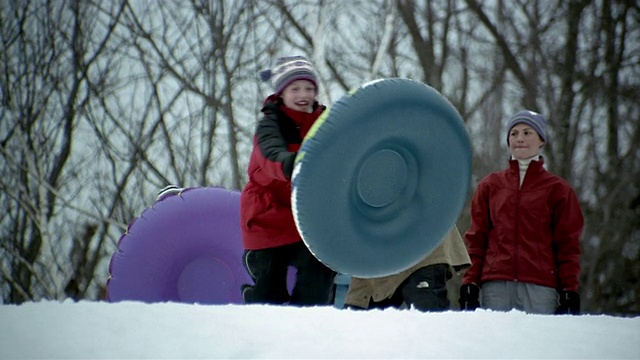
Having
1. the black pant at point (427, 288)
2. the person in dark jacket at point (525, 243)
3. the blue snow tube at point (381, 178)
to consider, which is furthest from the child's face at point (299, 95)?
the person in dark jacket at point (525, 243)

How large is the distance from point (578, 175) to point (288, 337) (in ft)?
27.0

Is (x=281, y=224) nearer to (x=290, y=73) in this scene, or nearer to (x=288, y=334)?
(x=290, y=73)

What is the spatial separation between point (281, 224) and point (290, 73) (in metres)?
0.73

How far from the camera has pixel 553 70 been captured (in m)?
10.2

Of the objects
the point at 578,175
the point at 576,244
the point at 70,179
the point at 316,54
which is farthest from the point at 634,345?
the point at 70,179

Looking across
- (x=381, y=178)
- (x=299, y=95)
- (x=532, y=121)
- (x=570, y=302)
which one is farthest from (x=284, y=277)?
(x=532, y=121)

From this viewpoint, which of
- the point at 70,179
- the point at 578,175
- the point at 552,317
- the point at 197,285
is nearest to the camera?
the point at 552,317

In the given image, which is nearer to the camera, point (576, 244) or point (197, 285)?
point (576, 244)

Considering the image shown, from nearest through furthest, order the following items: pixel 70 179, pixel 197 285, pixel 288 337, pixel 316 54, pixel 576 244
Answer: pixel 288 337, pixel 576 244, pixel 197 285, pixel 316 54, pixel 70 179

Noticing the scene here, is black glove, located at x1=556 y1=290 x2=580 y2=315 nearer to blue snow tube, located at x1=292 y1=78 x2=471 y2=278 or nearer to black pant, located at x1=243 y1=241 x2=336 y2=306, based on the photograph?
blue snow tube, located at x1=292 y1=78 x2=471 y2=278

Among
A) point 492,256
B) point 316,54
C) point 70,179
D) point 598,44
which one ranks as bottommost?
point 492,256

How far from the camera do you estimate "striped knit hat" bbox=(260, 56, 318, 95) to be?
12.4ft

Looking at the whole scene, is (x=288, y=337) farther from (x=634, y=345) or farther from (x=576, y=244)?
(x=576, y=244)

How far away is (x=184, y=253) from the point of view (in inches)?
193
